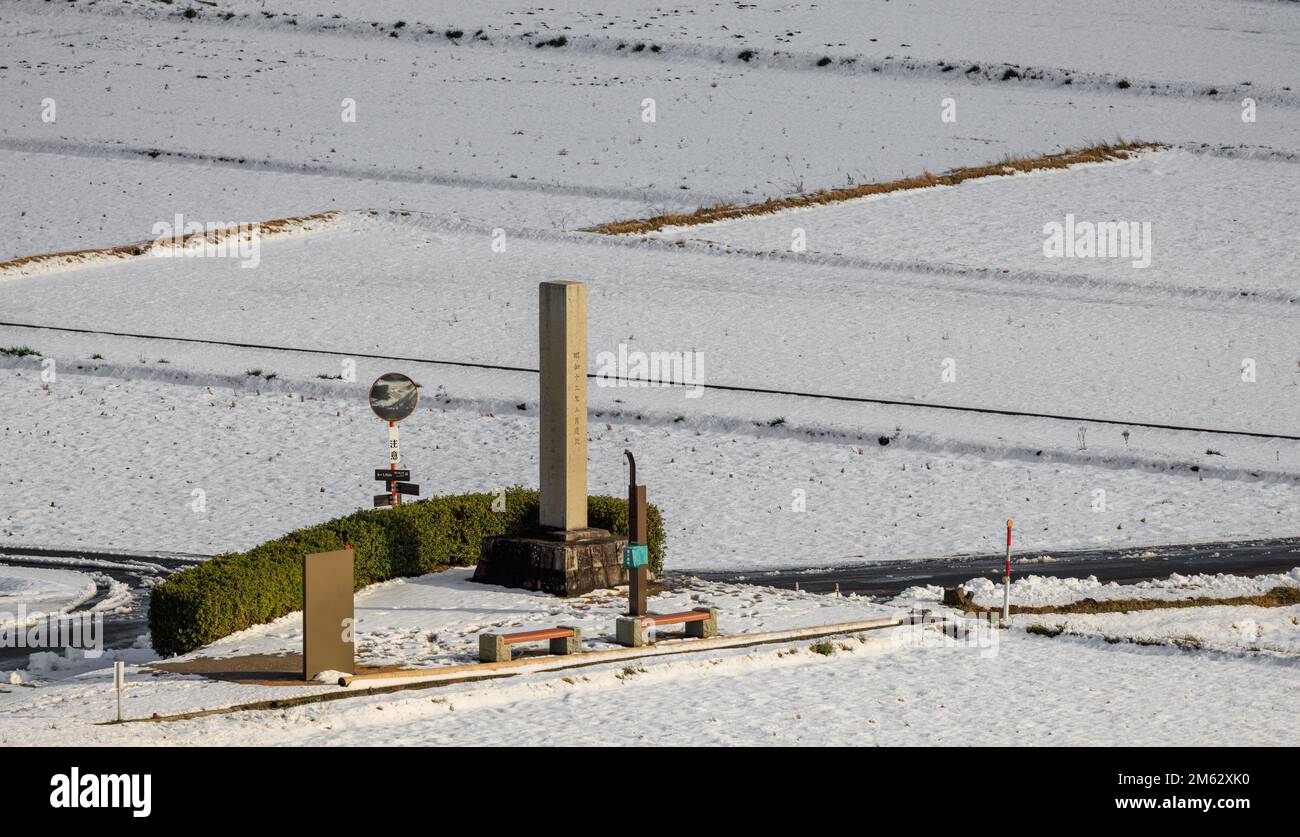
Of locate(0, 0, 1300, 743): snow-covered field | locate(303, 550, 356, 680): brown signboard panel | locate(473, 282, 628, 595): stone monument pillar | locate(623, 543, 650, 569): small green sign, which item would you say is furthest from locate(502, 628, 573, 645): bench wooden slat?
locate(473, 282, 628, 595): stone monument pillar

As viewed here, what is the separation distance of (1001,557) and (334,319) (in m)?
17.4

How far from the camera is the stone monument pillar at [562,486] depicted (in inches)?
997

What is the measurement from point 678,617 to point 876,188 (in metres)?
31.8

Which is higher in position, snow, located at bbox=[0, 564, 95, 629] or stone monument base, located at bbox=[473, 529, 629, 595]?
Answer: stone monument base, located at bbox=[473, 529, 629, 595]

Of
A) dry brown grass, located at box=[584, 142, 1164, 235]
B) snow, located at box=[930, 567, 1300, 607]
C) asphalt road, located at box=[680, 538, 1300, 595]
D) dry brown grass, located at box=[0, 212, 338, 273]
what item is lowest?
snow, located at box=[930, 567, 1300, 607]

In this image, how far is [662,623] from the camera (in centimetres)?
2295

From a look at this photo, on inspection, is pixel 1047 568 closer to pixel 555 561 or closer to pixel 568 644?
pixel 555 561

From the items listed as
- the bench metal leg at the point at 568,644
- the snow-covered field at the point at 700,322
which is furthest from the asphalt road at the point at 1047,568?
the bench metal leg at the point at 568,644

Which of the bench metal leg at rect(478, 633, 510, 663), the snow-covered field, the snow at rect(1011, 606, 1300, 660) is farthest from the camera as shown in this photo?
the snow at rect(1011, 606, 1300, 660)

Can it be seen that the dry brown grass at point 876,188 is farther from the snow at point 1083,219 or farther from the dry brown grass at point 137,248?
the dry brown grass at point 137,248

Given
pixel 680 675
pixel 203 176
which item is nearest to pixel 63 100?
pixel 203 176

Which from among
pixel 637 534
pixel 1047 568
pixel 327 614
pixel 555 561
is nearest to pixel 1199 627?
pixel 1047 568

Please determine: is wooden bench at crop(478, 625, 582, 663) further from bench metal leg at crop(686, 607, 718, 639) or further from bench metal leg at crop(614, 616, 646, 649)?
bench metal leg at crop(686, 607, 718, 639)

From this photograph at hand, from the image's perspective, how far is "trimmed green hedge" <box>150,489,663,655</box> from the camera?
2242cm
